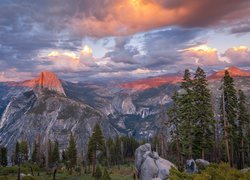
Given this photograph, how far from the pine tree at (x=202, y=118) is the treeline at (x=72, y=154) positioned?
22.3 m

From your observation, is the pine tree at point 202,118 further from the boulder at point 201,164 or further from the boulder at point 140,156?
the boulder at point 201,164

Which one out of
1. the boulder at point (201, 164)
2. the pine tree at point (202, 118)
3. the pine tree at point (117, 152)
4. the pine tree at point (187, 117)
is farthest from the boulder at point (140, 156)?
the pine tree at point (117, 152)

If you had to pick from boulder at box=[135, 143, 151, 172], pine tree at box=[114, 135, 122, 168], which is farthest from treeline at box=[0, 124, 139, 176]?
boulder at box=[135, 143, 151, 172]

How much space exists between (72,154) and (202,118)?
2616 inches

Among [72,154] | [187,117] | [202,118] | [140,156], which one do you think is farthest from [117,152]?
[140,156]

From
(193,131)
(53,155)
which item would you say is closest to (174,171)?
(193,131)

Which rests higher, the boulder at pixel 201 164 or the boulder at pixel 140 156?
the boulder at pixel 140 156

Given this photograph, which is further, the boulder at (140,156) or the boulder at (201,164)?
the boulder at (140,156)

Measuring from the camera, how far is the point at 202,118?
49.6m

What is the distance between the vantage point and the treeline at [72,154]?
91.1 metres

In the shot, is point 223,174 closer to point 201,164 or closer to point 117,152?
point 201,164

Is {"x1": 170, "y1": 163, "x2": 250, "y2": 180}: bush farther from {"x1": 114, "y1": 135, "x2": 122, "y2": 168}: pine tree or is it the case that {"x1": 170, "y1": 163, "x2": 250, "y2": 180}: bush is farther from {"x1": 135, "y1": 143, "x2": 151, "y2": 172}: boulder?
{"x1": 114, "y1": 135, "x2": 122, "y2": 168}: pine tree

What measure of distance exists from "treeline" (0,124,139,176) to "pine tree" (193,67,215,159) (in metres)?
22.3

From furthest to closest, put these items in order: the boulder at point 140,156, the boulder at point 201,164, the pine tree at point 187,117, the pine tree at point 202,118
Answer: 1. the pine tree at point 202,118
2. the pine tree at point 187,117
3. the boulder at point 140,156
4. the boulder at point 201,164
